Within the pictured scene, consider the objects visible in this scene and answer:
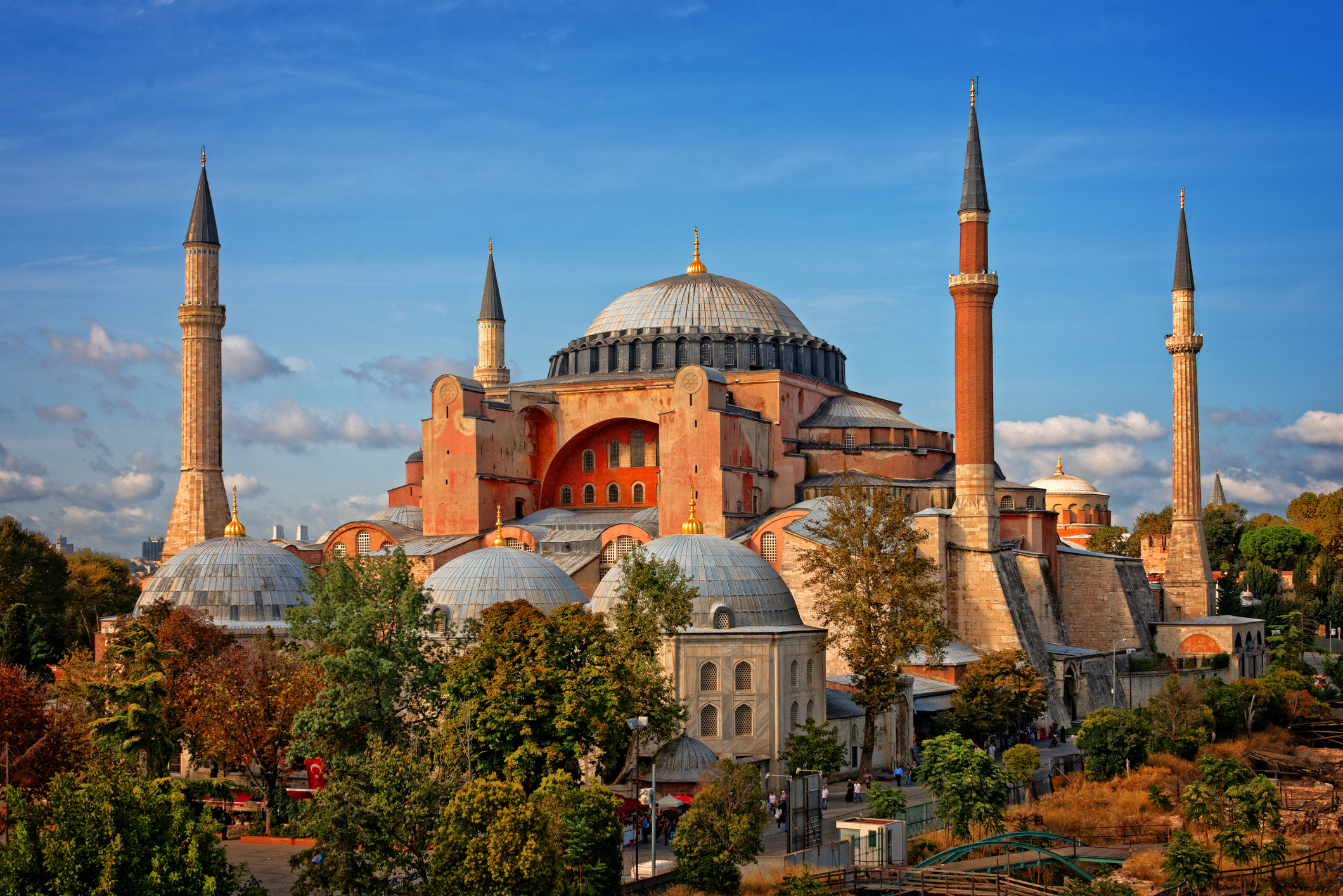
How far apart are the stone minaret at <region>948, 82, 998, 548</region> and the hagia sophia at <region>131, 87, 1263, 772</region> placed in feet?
0.19

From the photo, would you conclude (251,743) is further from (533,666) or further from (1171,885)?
(1171,885)

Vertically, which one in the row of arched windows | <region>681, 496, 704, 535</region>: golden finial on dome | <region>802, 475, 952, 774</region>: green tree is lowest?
<region>802, 475, 952, 774</region>: green tree

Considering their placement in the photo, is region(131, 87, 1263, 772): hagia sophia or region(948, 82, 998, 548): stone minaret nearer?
region(131, 87, 1263, 772): hagia sophia

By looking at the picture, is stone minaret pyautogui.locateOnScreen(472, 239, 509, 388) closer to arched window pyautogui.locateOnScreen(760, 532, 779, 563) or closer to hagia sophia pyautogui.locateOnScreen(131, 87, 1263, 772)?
hagia sophia pyautogui.locateOnScreen(131, 87, 1263, 772)

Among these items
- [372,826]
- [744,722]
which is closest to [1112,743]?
[744,722]

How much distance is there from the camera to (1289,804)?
2883cm

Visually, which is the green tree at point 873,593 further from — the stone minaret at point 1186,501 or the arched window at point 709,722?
the stone minaret at point 1186,501

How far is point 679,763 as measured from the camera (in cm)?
2422

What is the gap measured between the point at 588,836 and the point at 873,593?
12.5 meters

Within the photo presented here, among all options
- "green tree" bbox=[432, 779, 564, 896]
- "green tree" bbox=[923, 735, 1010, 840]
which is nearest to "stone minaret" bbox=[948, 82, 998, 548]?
"green tree" bbox=[923, 735, 1010, 840]

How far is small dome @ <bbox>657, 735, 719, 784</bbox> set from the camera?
24.1m

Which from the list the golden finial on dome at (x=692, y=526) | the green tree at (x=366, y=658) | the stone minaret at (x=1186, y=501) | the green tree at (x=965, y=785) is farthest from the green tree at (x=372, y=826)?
the stone minaret at (x=1186, y=501)

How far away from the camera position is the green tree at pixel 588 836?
17.7m

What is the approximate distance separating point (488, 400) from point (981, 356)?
14039 mm
